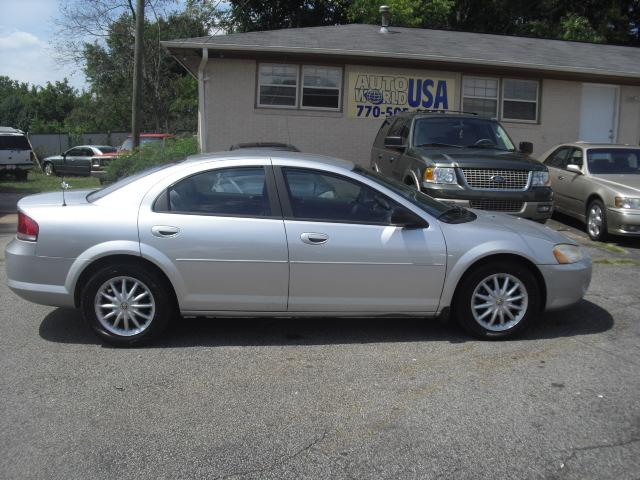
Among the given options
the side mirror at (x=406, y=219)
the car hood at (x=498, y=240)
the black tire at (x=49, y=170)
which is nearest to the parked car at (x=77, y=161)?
the black tire at (x=49, y=170)

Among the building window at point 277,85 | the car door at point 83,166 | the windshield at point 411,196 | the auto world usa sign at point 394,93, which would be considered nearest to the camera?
the windshield at point 411,196

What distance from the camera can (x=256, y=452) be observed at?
3582 mm

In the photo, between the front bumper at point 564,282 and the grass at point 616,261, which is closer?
the front bumper at point 564,282

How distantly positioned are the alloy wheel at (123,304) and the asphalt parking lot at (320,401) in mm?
224

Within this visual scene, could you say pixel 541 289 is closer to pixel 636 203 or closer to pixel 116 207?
pixel 116 207

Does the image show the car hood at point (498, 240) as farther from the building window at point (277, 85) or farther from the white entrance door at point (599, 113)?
the white entrance door at point (599, 113)

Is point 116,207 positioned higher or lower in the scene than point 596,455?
higher

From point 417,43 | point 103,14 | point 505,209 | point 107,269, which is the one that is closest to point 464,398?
point 107,269

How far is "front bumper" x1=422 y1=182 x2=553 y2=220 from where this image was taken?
859 centimetres

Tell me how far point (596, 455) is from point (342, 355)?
6.63 feet

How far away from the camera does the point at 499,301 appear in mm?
5344

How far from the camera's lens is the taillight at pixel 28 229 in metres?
5.09

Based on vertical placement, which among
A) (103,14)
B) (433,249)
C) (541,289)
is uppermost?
(103,14)

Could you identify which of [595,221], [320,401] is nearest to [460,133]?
[595,221]
